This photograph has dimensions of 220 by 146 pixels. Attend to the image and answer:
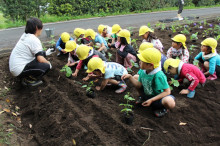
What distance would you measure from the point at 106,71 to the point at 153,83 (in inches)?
36.9

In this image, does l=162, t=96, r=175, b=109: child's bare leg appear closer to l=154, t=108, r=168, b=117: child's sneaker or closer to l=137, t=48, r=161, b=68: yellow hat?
l=154, t=108, r=168, b=117: child's sneaker

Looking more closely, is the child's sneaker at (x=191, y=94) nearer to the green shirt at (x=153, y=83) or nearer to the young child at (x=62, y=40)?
the green shirt at (x=153, y=83)

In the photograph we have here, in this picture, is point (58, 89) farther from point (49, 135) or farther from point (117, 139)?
point (117, 139)

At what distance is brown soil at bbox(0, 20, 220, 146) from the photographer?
2576mm

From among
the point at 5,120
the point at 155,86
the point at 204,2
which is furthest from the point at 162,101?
the point at 204,2

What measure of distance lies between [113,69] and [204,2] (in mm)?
22343

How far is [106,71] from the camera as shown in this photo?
11.3 ft

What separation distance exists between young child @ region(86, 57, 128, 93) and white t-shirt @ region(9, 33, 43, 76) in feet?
4.13

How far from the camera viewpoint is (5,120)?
2.95 metres

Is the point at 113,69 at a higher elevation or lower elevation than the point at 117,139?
higher

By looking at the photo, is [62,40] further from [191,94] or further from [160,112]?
[191,94]

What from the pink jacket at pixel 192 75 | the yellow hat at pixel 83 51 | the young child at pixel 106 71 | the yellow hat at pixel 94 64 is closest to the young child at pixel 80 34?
the yellow hat at pixel 83 51

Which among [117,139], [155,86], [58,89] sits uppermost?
[155,86]

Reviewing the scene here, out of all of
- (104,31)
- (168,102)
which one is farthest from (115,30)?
(168,102)
